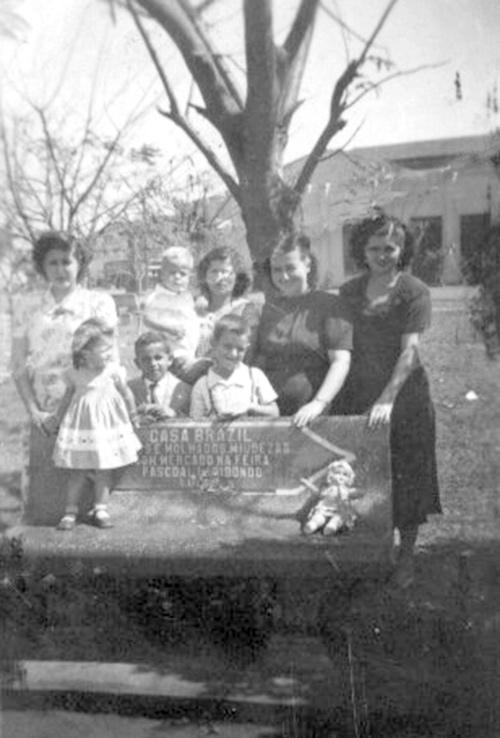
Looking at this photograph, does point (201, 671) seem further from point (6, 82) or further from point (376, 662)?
point (6, 82)

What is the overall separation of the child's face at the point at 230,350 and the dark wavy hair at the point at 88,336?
292 mm

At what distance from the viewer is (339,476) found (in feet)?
8.73

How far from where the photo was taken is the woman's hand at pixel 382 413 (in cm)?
267

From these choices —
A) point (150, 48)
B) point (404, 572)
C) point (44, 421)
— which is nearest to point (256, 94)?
point (150, 48)

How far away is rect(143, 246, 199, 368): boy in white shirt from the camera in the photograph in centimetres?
268

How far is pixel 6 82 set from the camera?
8.91 ft

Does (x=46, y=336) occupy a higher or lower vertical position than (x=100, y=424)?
higher

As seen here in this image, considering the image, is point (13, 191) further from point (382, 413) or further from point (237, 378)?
point (382, 413)

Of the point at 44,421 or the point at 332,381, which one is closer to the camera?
the point at 332,381

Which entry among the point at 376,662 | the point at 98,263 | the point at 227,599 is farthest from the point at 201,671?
the point at 98,263

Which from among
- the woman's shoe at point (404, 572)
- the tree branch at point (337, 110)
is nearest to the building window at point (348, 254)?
the tree branch at point (337, 110)

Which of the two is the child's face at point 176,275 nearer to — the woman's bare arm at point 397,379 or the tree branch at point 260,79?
the tree branch at point 260,79

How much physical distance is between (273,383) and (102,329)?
473 mm

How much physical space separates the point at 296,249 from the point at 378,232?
21 centimetres
